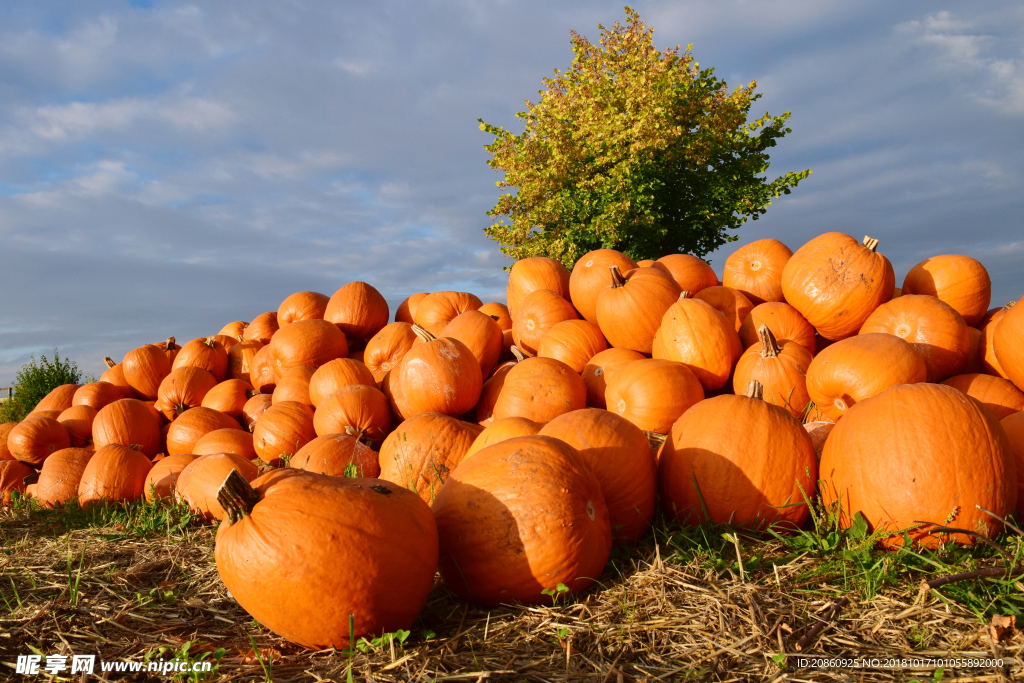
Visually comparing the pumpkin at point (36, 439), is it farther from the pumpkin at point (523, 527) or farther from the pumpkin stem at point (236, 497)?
the pumpkin at point (523, 527)

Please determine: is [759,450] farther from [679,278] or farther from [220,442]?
[220,442]

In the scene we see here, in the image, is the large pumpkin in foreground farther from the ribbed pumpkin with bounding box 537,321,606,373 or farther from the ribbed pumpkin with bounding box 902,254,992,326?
the ribbed pumpkin with bounding box 902,254,992,326

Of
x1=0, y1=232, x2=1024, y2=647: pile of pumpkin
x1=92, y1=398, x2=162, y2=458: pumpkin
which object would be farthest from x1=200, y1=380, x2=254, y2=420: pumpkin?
x1=92, y1=398, x2=162, y2=458: pumpkin

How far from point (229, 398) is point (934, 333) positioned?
22.6ft

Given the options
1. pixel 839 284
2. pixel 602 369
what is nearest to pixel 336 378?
pixel 602 369

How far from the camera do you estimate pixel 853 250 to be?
478 centimetres

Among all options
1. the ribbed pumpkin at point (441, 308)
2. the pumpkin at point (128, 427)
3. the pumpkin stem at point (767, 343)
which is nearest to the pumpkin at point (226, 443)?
the pumpkin at point (128, 427)

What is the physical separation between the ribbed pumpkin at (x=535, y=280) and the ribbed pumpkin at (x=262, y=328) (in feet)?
12.0

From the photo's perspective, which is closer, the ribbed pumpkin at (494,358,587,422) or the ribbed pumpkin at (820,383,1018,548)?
the ribbed pumpkin at (820,383,1018,548)

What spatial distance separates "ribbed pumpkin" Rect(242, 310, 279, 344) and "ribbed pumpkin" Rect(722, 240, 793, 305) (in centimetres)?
593

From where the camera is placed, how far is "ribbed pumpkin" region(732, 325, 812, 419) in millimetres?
4243

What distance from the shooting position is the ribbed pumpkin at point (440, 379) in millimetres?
4672

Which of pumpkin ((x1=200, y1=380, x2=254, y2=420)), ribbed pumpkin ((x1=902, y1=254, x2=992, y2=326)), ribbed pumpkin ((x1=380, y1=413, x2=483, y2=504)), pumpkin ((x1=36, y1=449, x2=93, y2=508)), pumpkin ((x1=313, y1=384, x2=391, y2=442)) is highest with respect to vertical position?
ribbed pumpkin ((x1=902, y1=254, x2=992, y2=326))

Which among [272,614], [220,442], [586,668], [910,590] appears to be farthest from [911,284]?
[220,442]
